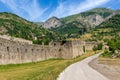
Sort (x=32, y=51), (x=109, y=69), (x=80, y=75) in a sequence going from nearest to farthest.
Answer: (x=80, y=75)
(x=109, y=69)
(x=32, y=51)

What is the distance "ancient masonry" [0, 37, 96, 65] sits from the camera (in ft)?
185

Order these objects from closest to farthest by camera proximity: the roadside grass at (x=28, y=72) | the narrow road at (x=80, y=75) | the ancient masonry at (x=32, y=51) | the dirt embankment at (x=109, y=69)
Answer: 1. the narrow road at (x=80, y=75)
2. the roadside grass at (x=28, y=72)
3. the dirt embankment at (x=109, y=69)
4. the ancient masonry at (x=32, y=51)

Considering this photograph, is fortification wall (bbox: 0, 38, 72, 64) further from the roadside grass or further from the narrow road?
the narrow road

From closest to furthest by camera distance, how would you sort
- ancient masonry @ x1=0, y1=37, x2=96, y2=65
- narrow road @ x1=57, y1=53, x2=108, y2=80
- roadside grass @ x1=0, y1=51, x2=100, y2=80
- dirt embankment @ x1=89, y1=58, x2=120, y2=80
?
narrow road @ x1=57, y1=53, x2=108, y2=80, roadside grass @ x1=0, y1=51, x2=100, y2=80, dirt embankment @ x1=89, y1=58, x2=120, y2=80, ancient masonry @ x1=0, y1=37, x2=96, y2=65

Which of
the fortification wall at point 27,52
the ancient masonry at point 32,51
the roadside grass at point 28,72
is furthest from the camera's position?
the ancient masonry at point 32,51

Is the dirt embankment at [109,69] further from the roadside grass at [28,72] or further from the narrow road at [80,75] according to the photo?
the roadside grass at [28,72]

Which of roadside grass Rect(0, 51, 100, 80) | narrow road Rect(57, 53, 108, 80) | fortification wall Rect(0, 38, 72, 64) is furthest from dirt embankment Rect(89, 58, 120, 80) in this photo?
fortification wall Rect(0, 38, 72, 64)

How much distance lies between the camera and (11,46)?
59.6 m

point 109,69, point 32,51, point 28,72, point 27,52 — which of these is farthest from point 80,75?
point 32,51

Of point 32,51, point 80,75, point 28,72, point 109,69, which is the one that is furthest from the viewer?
point 32,51

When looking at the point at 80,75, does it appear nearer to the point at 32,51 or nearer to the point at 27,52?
the point at 27,52

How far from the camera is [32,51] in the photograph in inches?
3031

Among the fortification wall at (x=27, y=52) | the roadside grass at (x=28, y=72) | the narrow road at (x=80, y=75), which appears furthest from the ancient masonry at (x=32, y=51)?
the narrow road at (x=80, y=75)

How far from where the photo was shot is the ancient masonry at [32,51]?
56469 mm
